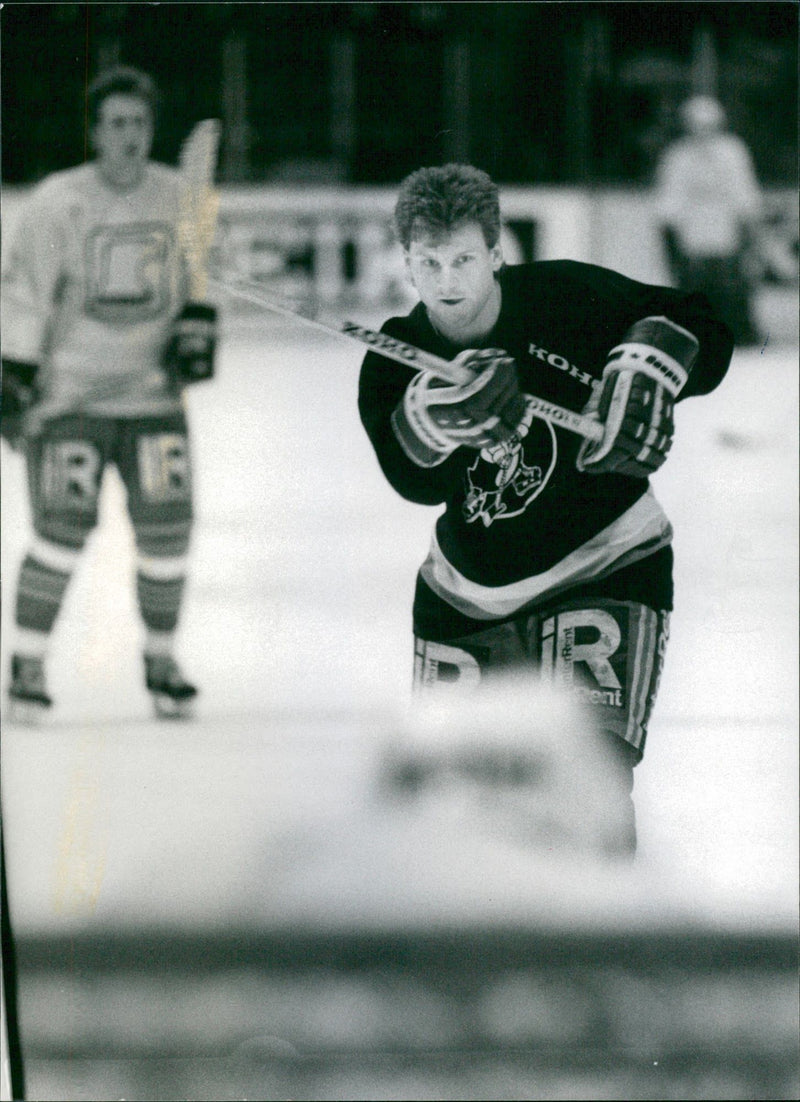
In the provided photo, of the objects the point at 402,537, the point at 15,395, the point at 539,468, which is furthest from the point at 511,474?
the point at 15,395

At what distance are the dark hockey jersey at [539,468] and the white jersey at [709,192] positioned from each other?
9 centimetres

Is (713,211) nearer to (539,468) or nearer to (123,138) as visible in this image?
(539,468)

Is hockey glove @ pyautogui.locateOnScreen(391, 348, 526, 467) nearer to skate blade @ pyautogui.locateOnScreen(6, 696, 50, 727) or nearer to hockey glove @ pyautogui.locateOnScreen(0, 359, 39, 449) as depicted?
hockey glove @ pyautogui.locateOnScreen(0, 359, 39, 449)

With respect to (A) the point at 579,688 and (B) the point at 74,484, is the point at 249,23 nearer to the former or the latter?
(B) the point at 74,484

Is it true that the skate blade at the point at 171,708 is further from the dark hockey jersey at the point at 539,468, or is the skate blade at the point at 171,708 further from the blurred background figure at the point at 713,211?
the blurred background figure at the point at 713,211

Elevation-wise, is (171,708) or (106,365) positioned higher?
(106,365)

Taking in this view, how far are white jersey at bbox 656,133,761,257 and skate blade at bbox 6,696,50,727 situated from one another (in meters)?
1.09

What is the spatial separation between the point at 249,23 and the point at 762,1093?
1.67m

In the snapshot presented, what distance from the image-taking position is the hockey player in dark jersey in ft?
6.28

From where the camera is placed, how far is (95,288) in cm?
192

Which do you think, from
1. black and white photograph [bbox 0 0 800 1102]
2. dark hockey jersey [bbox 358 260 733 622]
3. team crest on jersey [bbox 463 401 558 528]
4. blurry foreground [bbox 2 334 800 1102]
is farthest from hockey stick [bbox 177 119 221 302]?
team crest on jersey [bbox 463 401 558 528]

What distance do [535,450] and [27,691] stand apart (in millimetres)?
777

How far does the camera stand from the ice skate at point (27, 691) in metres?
1.96

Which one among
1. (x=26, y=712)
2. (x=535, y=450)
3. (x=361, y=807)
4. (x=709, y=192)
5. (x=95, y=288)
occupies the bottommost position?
(x=361, y=807)
